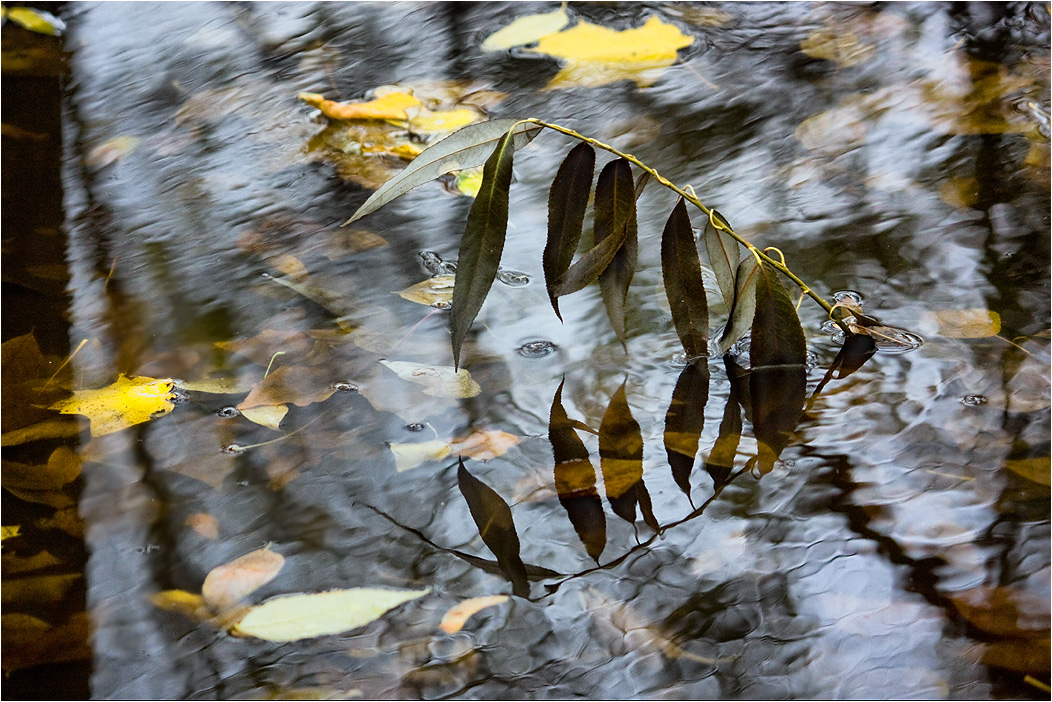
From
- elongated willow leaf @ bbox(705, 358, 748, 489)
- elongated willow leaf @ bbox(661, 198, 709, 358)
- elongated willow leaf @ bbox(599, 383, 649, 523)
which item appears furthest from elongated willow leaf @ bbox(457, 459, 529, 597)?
elongated willow leaf @ bbox(661, 198, 709, 358)

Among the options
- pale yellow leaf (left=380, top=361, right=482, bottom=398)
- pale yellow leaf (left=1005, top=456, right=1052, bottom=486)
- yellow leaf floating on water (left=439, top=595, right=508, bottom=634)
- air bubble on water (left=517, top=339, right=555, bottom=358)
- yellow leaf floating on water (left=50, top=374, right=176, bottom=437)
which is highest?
yellow leaf floating on water (left=50, top=374, right=176, bottom=437)

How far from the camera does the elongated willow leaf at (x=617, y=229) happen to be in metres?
0.98

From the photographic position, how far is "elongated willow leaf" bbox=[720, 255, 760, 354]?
1.00 meters

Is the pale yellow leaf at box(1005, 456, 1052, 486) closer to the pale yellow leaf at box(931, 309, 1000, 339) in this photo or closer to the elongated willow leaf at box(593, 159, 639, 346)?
the pale yellow leaf at box(931, 309, 1000, 339)

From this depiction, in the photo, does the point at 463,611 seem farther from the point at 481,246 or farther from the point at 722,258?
the point at 722,258

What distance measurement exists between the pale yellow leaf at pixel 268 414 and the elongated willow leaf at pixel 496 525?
0.23 m

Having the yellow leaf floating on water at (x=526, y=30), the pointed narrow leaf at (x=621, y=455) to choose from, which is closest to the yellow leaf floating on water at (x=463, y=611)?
the pointed narrow leaf at (x=621, y=455)

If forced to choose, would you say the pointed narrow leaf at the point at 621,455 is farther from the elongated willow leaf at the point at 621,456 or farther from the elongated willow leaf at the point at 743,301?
the elongated willow leaf at the point at 743,301

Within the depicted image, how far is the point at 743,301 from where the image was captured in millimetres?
1013

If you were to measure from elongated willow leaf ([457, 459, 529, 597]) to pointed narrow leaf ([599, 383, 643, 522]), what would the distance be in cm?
11

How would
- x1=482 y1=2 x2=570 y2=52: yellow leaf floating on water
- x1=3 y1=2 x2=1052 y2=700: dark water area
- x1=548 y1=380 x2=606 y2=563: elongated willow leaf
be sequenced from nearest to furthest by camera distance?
x1=3 y1=2 x2=1052 y2=700: dark water area → x1=548 y1=380 x2=606 y2=563: elongated willow leaf → x1=482 y1=2 x2=570 y2=52: yellow leaf floating on water

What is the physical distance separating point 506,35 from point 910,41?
907 mm

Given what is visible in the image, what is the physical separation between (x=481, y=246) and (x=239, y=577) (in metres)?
0.42

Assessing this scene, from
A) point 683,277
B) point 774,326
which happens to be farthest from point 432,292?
point 774,326
